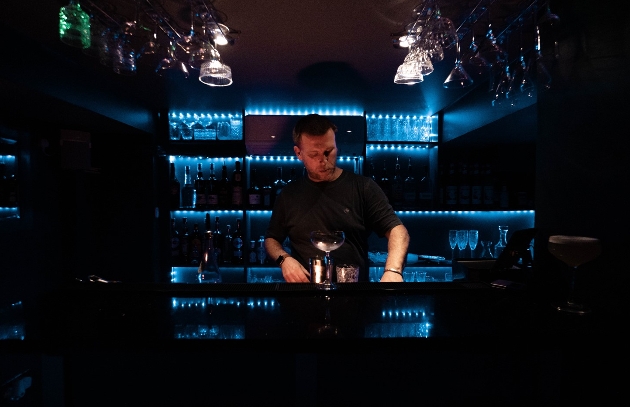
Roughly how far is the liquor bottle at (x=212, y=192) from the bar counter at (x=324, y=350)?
2.00 m

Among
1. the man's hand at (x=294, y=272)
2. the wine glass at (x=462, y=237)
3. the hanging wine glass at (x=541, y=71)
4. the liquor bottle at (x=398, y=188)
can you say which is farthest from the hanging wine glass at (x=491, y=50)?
the liquor bottle at (x=398, y=188)

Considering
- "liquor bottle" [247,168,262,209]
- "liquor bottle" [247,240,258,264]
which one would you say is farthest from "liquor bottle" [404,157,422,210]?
"liquor bottle" [247,240,258,264]

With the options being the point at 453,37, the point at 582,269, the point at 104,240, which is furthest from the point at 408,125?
the point at 104,240

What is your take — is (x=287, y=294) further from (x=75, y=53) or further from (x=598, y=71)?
(x=75, y=53)

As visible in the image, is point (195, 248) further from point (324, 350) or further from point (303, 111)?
point (324, 350)

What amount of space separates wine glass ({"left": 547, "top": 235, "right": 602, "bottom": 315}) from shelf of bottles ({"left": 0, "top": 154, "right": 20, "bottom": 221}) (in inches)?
133

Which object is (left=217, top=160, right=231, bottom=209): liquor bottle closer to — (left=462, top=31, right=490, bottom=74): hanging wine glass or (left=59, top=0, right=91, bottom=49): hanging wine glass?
(left=59, top=0, right=91, bottom=49): hanging wine glass

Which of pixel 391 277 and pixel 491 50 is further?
pixel 391 277

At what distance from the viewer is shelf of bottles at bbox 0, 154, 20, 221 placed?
2.64 metres

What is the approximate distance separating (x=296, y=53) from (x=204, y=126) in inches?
65.1

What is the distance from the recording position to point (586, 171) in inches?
49.3

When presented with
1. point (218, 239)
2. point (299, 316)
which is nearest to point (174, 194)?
point (218, 239)

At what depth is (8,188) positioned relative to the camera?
269cm

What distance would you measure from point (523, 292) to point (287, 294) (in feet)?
2.83
